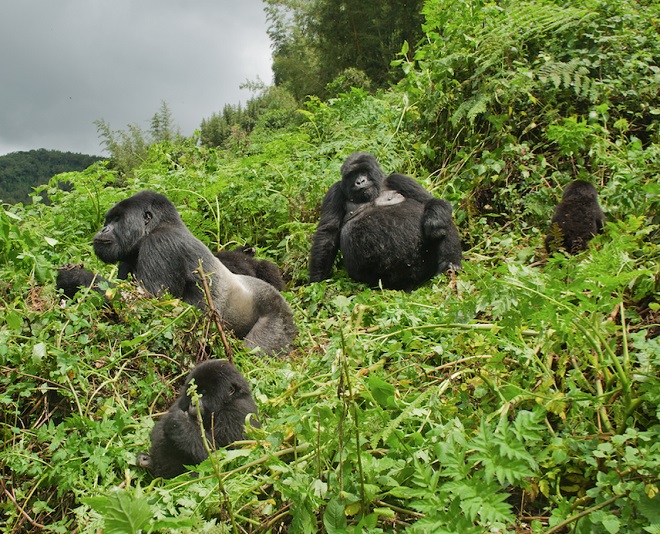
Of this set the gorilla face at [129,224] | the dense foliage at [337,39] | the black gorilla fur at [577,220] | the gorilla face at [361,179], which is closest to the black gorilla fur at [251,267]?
the gorilla face at [129,224]

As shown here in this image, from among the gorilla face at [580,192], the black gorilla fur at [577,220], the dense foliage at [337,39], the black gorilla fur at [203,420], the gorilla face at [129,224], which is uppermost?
the dense foliage at [337,39]

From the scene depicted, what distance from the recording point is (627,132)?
216 inches

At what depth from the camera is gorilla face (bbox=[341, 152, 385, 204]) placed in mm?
4785

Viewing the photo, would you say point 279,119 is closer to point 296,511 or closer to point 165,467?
point 165,467

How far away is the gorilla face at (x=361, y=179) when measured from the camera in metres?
4.79

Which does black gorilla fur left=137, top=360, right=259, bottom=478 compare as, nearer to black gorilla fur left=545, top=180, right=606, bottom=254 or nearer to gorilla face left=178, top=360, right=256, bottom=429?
gorilla face left=178, top=360, right=256, bottom=429

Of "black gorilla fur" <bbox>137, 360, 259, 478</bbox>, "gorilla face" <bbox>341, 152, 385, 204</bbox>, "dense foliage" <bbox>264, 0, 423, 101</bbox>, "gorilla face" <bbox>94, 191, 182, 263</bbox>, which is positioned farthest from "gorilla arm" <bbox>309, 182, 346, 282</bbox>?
"dense foliage" <bbox>264, 0, 423, 101</bbox>

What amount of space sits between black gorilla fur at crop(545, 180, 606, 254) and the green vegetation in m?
0.23

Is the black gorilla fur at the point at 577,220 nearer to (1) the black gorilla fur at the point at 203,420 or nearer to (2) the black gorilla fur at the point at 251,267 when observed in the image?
(2) the black gorilla fur at the point at 251,267

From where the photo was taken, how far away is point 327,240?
4.87 meters

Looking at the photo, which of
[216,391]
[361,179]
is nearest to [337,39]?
[361,179]

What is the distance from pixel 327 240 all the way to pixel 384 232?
1.80 feet

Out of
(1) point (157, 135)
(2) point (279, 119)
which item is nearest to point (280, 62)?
(1) point (157, 135)

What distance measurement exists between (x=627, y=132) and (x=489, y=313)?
3.59 metres
